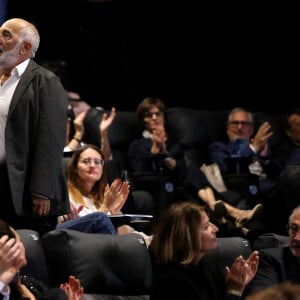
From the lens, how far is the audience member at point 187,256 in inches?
169

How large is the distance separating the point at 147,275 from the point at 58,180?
588mm

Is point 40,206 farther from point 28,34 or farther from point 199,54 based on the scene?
point 199,54

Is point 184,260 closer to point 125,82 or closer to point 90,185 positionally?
point 90,185

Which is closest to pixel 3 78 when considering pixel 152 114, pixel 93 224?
pixel 93 224

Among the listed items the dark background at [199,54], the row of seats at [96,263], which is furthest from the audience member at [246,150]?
the row of seats at [96,263]

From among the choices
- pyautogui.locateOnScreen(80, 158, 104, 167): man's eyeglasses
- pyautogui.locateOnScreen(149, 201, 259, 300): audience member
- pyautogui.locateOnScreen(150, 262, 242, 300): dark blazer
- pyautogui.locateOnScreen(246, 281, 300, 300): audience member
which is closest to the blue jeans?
pyautogui.locateOnScreen(149, 201, 259, 300): audience member

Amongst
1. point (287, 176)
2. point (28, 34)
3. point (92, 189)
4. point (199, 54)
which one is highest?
point (199, 54)

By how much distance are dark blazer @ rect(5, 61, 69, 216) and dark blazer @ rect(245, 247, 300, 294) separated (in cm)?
99

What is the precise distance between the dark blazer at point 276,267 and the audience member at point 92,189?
89cm

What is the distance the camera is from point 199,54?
857 cm

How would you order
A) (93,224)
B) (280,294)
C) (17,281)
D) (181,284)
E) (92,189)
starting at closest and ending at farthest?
(280,294) < (17,281) < (181,284) < (93,224) < (92,189)

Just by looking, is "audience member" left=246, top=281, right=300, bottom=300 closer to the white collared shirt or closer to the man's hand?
the man's hand

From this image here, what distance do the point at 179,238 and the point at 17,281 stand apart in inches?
34.7

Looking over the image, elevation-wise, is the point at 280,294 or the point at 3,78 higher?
the point at 3,78
